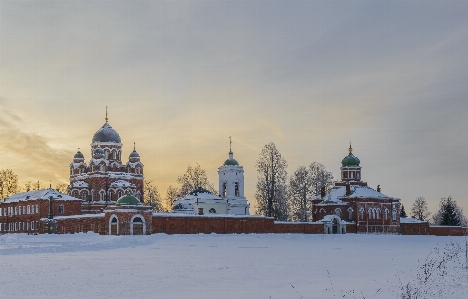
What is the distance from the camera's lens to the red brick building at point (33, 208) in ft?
209

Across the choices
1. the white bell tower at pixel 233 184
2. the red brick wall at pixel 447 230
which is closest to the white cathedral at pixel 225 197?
the white bell tower at pixel 233 184

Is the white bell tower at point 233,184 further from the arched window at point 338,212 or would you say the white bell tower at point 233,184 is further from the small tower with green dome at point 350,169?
the small tower with green dome at point 350,169

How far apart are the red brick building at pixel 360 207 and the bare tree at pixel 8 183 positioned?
38864mm

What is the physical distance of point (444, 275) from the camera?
1734 centimetres

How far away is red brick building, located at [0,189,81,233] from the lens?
63688 millimetres

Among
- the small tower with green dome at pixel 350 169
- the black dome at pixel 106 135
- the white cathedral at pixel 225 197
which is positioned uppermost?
the black dome at pixel 106 135

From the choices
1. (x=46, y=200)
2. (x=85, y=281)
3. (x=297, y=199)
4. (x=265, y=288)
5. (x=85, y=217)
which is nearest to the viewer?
(x=265, y=288)

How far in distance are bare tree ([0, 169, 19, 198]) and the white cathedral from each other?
2729 centimetres

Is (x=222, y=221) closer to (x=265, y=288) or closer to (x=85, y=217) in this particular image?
(x=85, y=217)

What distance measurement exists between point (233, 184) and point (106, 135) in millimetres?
14876

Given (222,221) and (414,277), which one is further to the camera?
(222,221)

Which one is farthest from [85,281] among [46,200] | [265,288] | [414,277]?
[46,200]

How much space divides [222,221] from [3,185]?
123 ft

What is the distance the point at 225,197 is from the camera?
6725 cm
